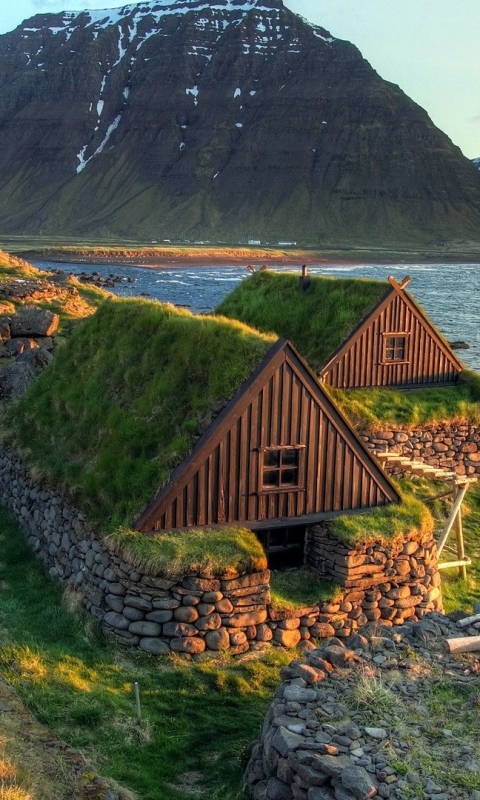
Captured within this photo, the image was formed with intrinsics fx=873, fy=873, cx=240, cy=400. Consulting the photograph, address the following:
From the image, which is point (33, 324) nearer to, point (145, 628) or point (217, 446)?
point (217, 446)

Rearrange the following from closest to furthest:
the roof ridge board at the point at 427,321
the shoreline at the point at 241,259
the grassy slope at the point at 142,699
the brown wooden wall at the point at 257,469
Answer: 1. the grassy slope at the point at 142,699
2. the brown wooden wall at the point at 257,469
3. the roof ridge board at the point at 427,321
4. the shoreline at the point at 241,259

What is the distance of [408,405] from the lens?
1054 inches

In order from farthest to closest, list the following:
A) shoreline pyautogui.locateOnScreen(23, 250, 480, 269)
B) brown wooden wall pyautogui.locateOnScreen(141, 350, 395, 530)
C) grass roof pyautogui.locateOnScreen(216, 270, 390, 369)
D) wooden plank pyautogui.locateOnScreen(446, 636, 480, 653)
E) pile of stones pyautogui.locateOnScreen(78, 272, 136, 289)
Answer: shoreline pyautogui.locateOnScreen(23, 250, 480, 269), pile of stones pyautogui.locateOnScreen(78, 272, 136, 289), grass roof pyautogui.locateOnScreen(216, 270, 390, 369), brown wooden wall pyautogui.locateOnScreen(141, 350, 395, 530), wooden plank pyautogui.locateOnScreen(446, 636, 480, 653)

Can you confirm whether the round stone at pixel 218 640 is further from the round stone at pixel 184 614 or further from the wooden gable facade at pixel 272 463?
the wooden gable facade at pixel 272 463

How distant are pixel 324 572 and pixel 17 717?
6616 mm

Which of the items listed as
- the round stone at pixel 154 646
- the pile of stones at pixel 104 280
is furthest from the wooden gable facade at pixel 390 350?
the pile of stones at pixel 104 280

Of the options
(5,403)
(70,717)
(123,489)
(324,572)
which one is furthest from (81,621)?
(5,403)

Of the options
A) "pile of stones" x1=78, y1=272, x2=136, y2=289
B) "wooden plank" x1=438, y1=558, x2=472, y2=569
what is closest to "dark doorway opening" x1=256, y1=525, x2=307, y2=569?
"wooden plank" x1=438, y1=558, x2=472, y2=569

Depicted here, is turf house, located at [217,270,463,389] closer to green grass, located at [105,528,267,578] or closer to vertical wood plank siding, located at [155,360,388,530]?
vertical wood plank siding, located at [155,360,388,530]

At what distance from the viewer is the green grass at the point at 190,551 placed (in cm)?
1373

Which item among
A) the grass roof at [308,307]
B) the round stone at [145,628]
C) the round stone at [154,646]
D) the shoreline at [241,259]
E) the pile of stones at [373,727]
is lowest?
the round stone at [154,646]

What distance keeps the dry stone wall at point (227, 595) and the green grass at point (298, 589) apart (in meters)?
0.13

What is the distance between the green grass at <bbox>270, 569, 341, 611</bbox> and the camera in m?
14.8

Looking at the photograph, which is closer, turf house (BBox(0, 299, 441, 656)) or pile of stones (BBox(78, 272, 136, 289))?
turf house (BBox(0, 299, 441, 656))
